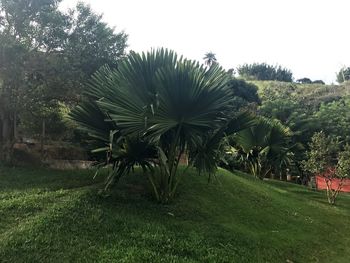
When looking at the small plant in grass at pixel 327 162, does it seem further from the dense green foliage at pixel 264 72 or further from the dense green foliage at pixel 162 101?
the dense green foliage at pixel 264 72

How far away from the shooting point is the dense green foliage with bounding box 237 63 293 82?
7426 cm

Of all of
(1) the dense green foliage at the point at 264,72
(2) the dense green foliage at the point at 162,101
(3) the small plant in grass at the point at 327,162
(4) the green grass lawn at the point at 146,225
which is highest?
(1) the dense green foliage at the point at 264,72

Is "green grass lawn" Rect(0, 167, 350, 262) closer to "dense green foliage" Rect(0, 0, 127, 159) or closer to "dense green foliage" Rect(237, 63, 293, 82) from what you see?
"dense green foliage" Rect(0, 0, 127, 159)

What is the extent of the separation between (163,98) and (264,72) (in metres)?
69.7

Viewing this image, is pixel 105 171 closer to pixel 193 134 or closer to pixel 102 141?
pixel 102 141

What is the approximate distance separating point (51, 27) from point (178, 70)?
5.50m

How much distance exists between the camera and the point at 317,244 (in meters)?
8.63

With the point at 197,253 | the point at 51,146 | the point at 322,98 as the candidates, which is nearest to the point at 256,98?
the point at 322,98

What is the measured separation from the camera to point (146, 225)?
280 inches

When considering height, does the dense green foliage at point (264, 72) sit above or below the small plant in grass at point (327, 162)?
above

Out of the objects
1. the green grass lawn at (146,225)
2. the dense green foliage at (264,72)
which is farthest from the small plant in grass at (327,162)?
the dense green foliage at (264,72)

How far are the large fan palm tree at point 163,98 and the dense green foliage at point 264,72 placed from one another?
218 ft

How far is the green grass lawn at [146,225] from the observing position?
611 cm

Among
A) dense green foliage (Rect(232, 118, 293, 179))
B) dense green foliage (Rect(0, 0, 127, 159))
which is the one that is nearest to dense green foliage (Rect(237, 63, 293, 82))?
dense green foliage (Rect(232, 118, 293, 179))
